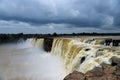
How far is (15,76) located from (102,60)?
38.2 feet

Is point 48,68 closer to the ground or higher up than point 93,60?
closer to the ground

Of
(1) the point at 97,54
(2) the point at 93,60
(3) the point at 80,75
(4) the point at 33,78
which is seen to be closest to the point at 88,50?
(1) the point at 97,54

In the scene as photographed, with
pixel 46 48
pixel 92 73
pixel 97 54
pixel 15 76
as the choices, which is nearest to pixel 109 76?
pixel 92 73

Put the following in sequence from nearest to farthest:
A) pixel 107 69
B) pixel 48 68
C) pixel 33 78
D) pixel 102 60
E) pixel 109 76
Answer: pixel 109 76 → pixel 107 69 → pixel 102 60 → pixel 33 78 → pixel 48 68

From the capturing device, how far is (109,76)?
11188 mm

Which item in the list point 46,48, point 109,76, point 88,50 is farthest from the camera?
point 46,48

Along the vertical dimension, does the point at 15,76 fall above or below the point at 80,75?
below

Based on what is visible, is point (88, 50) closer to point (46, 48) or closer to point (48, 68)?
point (48, 68)

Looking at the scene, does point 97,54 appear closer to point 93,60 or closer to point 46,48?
point 93,60

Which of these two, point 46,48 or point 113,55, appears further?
point 46,48

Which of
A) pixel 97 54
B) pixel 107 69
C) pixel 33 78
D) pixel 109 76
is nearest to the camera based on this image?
pixel 109 76

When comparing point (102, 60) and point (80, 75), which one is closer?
point (80, 75)

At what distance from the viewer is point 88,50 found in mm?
19297

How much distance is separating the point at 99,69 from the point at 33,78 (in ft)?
38.0
